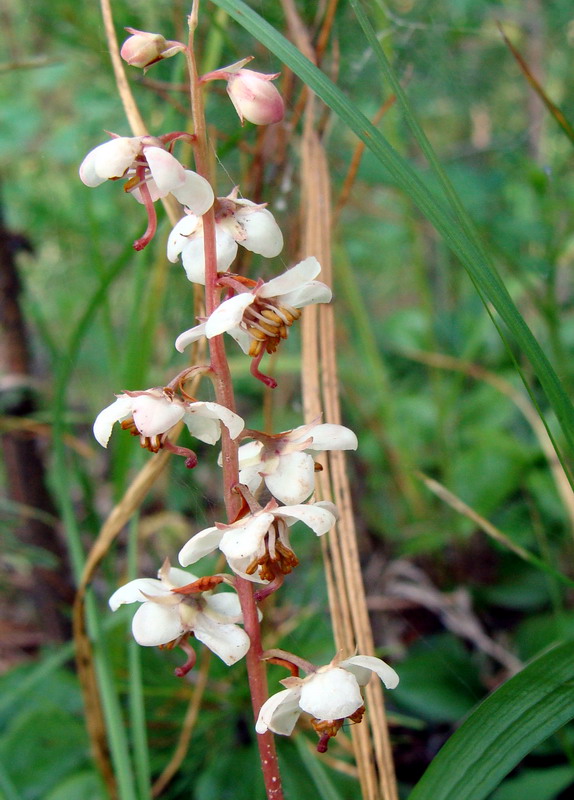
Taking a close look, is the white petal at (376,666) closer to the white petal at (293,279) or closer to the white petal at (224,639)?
the white petal at (224,639)

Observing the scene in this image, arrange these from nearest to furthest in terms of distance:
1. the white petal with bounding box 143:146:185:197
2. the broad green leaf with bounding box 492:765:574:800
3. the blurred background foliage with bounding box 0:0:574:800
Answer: the white petal with bounding box 143:146:185:197 < the broad green leaf with bounding box 492:765:574:800 < the blurred background foliage with bounding box 0:0:574:800

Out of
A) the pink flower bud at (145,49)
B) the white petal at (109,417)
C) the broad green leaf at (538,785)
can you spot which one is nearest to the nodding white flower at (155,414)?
the white petal at (109,417)

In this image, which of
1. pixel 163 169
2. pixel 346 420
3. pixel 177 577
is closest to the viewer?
pixel 163 169

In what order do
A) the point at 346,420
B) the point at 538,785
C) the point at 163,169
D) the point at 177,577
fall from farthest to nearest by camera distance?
the point at 346,420 < the point at 538,785 < the point at 177,577 < the point at 163,169

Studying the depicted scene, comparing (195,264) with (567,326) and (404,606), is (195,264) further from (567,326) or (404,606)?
(567,326)

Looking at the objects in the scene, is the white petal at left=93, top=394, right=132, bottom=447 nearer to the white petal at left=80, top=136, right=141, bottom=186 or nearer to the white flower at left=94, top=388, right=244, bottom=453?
the white flower at left=94, top=388, right=244, bottom=453

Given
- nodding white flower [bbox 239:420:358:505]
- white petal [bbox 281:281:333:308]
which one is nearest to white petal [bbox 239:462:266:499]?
nodding white flower [bbox 239:420:358:505]

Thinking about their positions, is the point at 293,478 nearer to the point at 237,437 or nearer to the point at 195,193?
the point at 237,437

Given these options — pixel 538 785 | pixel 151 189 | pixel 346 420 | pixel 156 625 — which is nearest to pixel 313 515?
pixel 156 625
